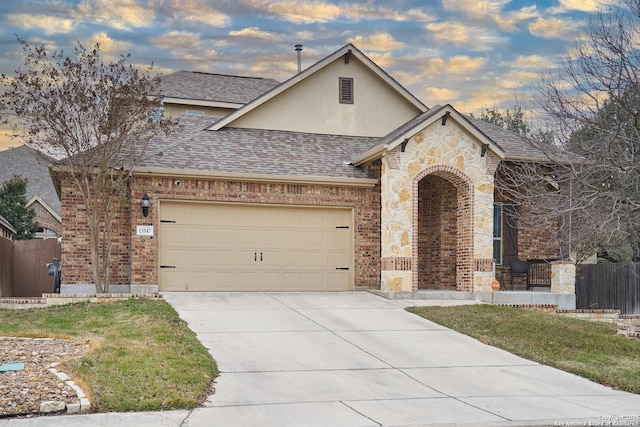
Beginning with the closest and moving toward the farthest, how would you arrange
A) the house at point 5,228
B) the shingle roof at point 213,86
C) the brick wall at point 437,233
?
1. the brick wall at point 437,233
2. the shingle roof at point 213,86
3. the house at point 5,228

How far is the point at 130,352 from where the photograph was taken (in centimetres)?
1115

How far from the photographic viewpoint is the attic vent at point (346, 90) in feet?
74.1

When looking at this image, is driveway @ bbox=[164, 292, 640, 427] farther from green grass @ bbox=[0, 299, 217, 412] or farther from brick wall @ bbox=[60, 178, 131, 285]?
brick wall @ bbox=[60, 178, 131, 285]

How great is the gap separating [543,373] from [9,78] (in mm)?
13772

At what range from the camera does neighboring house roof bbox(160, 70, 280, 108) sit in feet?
85.0

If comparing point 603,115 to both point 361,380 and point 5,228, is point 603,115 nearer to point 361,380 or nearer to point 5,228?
point 361,380

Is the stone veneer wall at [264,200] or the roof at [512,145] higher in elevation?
the roof at [512,145]

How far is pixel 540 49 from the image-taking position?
1975 cm

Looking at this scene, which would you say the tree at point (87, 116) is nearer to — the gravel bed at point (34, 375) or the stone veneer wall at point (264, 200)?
the stone veneer wall at point (264, 200)

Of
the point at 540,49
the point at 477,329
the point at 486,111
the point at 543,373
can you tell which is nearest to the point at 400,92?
the point at 540,49

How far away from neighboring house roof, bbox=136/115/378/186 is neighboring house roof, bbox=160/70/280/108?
11.3 feet

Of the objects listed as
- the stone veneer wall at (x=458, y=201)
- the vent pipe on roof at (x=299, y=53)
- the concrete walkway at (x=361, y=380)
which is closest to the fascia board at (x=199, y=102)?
the vent pipe on roof at (x=299, y=53)

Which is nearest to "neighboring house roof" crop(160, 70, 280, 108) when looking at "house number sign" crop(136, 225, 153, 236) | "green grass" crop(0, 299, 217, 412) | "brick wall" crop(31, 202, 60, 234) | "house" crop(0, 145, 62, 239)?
"house number sign" crop(136, 225, 153, 236)

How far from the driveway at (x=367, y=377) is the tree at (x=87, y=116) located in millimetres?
3372
